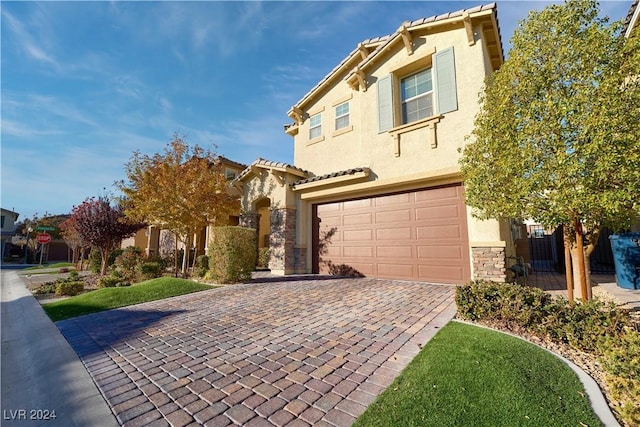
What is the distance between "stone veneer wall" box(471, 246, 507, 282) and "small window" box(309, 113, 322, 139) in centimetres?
878

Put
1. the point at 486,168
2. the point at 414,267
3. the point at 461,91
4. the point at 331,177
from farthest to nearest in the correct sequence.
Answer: the point at 331,177, the point at 414,267, the point at 461,91, the point at 486,168

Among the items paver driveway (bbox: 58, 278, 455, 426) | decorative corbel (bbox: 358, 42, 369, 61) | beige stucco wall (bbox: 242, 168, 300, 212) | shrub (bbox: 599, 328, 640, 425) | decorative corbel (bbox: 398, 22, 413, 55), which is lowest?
paver driveway (bbox: 58, 278, 455, 426)

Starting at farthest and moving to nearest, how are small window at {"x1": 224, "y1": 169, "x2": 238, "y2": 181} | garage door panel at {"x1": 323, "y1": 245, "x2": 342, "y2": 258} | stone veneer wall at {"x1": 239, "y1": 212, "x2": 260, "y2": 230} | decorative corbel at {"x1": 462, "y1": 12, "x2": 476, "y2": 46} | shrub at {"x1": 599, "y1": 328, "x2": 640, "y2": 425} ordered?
small window at {"x1": 224, "y1": 169, "x2": 238, "y2": 181} < stone veneer wall at {"x1": 239, "y1": 212, "x2": 260, "y2": 230} < garage door panel at {"x1": 323, "y1": 245, "x2": 342, "y2": 258} < decorative corbel at {"x1": 462, "y1": 12, "x2": 476, "y2": 46} < shrub at {"x1": 599, "y1": 328, "x2": 640, "y2": 425}

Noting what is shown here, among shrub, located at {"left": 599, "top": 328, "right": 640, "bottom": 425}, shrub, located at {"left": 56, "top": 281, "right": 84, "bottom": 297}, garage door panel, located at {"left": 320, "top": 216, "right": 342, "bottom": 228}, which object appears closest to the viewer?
shrub, located at {"left": 599, "top": 328, "right": 640, "bottom": 425}

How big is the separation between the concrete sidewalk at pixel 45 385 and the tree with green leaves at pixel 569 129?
6.72 metres

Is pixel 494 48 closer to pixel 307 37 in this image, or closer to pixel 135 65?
pixel 307 37

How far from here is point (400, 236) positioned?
9695 mm

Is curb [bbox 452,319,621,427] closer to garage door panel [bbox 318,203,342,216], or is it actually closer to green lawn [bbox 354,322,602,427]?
green lawn [bbox 354,322,602,427]

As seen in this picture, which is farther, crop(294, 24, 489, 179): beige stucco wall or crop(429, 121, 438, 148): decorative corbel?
crop(429, 121, 438, 148): decorative corbel

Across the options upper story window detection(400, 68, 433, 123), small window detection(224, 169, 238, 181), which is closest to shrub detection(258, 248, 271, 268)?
small window detection(224, 169, 238, 181)

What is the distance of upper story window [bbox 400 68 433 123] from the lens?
31.9 feet

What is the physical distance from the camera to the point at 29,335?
523 centimetres

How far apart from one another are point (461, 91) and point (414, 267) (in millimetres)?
5874

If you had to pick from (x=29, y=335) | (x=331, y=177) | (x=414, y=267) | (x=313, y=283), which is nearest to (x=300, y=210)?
(x=331, y=177)
